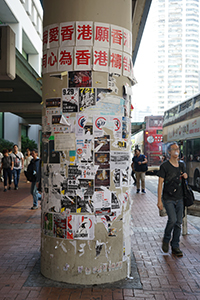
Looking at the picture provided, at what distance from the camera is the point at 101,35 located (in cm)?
418

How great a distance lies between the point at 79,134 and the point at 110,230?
130cm

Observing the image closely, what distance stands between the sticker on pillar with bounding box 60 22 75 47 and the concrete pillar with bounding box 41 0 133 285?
12 mm

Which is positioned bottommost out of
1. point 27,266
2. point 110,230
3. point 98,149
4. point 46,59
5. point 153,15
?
point 27,266

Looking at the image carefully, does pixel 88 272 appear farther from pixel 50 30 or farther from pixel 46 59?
pixel 50 30

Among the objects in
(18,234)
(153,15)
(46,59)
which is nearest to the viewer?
(46,59)

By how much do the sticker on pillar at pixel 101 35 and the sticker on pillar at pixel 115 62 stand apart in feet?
0.44

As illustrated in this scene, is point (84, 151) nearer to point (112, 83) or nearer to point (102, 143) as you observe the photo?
point (102, 143)

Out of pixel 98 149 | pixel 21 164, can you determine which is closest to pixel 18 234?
pixel 98 149

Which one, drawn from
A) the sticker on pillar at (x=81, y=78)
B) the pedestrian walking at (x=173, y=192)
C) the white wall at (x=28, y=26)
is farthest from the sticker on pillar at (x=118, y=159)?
the white wall at (x=28, y=26)

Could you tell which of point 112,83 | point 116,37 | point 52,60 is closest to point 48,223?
point 112,83

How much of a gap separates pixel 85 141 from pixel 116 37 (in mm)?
1417

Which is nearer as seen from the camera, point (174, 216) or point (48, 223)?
point (48, 223)

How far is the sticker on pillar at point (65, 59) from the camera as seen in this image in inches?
165

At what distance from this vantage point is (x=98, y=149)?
13.8 ft
